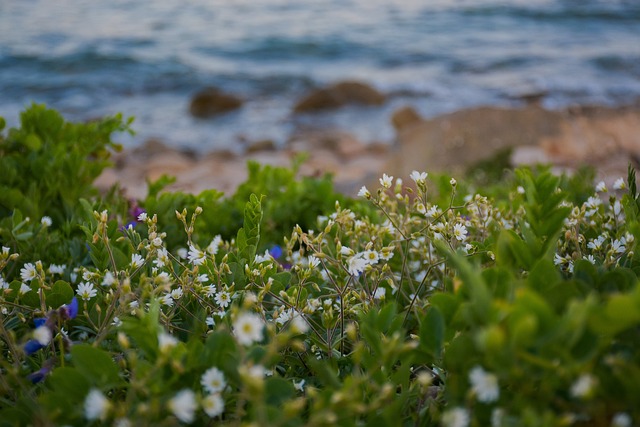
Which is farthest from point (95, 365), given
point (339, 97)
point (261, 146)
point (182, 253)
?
point (339, 97)

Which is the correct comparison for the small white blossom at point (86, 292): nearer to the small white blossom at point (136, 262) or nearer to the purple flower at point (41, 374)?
the small white blossom at point (136, 262)

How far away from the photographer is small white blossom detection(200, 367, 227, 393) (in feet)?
3.95

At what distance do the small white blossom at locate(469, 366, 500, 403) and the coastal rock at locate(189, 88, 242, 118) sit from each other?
13268 mm

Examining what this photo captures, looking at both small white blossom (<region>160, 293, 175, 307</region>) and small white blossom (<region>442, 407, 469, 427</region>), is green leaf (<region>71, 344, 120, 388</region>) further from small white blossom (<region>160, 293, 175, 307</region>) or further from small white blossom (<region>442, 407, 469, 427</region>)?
small white blossom (<region>442, 407, 469, 427</region>)

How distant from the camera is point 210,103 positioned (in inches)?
555

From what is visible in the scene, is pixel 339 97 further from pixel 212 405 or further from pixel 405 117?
pixel 212 405

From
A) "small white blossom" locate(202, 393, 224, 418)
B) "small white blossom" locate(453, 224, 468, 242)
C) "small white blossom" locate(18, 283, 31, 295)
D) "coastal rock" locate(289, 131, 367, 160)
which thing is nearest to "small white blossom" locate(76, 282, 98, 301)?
"small white blossom" locate(18, 283, 31, 295)

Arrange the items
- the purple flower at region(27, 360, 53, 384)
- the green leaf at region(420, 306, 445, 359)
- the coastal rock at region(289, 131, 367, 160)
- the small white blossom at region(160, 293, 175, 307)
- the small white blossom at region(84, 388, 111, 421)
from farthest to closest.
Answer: the coastal rock at region(289, 131, 367, 160)
the small white blossom at region(160, 293, 175, 307)
the purple flower at region(27, 360, 53, 384)
the green leaf at region(420, 306, 445, 359)
the small white blossom at region(84, 388, 111, 421)

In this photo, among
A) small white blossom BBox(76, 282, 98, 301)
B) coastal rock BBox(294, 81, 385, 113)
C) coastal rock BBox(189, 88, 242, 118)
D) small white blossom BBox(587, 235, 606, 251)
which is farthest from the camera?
coastal rock BBox(294, 81, 385, 113)

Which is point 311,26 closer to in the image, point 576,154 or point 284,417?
point 576,154

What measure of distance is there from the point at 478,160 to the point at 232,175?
3223 mm

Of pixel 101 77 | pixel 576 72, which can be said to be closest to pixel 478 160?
pixel 576 72

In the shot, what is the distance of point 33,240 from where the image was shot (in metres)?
2.34

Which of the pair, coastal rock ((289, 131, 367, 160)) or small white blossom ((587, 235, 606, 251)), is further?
coastal rock ((289, 131, 367, 160))
